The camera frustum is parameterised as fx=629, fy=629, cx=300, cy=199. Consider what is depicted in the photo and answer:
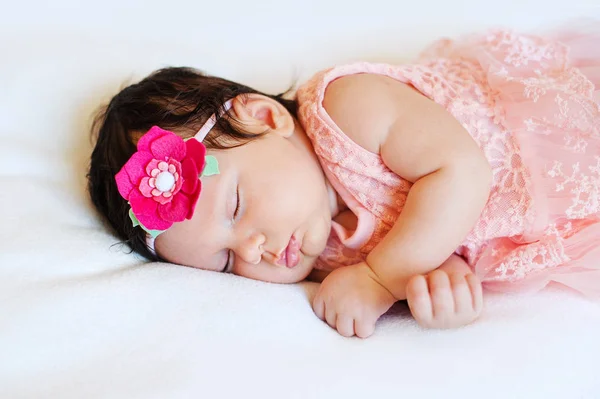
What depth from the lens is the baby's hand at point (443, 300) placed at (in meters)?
0.92

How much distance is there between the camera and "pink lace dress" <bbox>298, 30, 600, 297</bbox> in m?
1.04

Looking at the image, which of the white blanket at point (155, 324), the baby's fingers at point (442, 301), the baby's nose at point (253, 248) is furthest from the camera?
the baby's nose at point (253, 248)

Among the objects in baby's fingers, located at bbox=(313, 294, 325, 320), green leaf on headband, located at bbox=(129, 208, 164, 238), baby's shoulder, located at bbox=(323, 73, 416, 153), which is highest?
baby's shoulder, located at bbox=(323, 73, 416, 153)

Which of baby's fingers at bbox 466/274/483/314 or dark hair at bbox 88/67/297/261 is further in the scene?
dark hair at bbox 88/67/297/261

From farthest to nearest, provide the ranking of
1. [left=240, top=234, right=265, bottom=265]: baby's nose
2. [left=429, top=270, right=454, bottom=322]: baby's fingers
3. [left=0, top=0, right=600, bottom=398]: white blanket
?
[left=240, top=234, right=265, bottom=265]: baby's nose < [left=429, top=270, right=454, bottom=322]: baby's fingers < [left=0, top=0, right=600, bottom=398]: white blanket

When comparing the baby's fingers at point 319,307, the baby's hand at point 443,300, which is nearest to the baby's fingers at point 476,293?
the baby's hand at point 443,300

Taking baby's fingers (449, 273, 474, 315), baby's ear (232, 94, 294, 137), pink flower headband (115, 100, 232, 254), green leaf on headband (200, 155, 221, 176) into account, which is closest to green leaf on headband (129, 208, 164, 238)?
pink flower headband (115, 100, 232, 254)

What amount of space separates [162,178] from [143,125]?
147 mm

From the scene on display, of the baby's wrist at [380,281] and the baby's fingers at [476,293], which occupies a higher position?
the baby's fingers at [476,293]

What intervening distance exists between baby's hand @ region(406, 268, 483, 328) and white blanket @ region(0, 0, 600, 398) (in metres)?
0.02

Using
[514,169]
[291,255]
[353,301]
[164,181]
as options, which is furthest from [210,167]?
[514,169]

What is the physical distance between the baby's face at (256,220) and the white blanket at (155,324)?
53mm

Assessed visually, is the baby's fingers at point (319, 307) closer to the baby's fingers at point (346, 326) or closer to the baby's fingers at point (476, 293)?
the baby's fingers at point (346, 326)

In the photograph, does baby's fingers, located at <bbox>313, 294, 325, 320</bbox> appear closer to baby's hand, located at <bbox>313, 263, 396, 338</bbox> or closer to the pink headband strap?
baby's hand, located at <bbox>313, 263, 396, 338</bbox>
